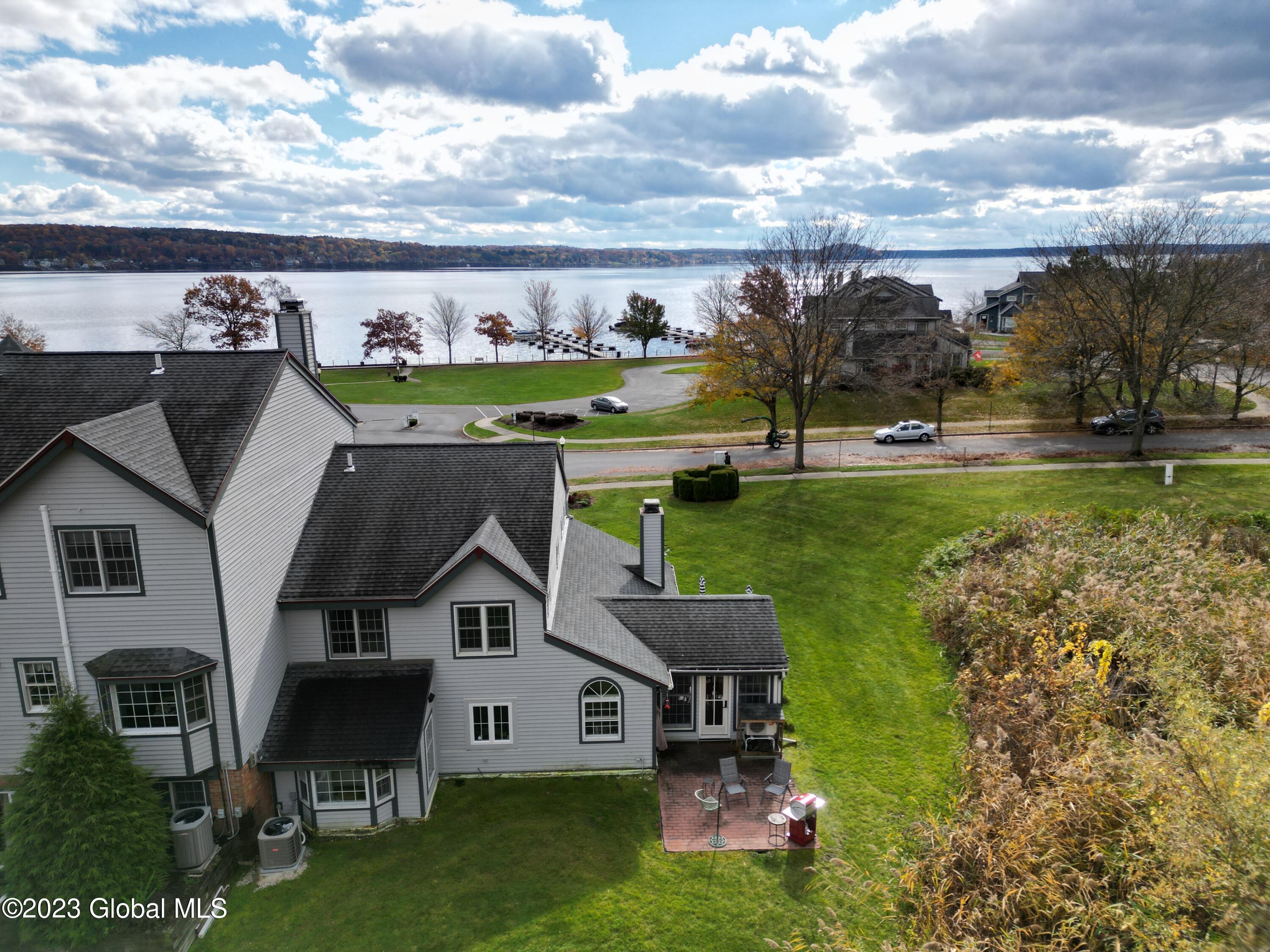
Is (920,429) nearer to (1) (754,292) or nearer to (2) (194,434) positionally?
(1) (754,292)

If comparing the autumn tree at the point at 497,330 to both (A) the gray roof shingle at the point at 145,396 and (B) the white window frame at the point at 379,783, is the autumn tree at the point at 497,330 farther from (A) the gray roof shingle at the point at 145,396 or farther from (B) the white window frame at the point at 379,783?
(B) the white window frame at the point at 379,783

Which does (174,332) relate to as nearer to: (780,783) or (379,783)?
(379,783)

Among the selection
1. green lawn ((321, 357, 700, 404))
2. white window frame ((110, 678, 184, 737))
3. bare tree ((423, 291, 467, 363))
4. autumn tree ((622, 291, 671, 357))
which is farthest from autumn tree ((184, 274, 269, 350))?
white window frame ((110, 678, 184, 737))

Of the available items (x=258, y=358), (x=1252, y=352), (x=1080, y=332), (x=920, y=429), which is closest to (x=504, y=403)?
(x=920, y=429)

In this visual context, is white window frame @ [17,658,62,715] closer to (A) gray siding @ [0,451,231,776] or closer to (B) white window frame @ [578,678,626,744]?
(A) gray siding @ [0,451,231,776]

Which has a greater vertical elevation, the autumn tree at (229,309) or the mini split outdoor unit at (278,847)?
the autumn tree at (229,309)

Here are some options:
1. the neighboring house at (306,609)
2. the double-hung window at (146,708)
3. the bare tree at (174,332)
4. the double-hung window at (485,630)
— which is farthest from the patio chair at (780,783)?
the bare tree at (174,332)
